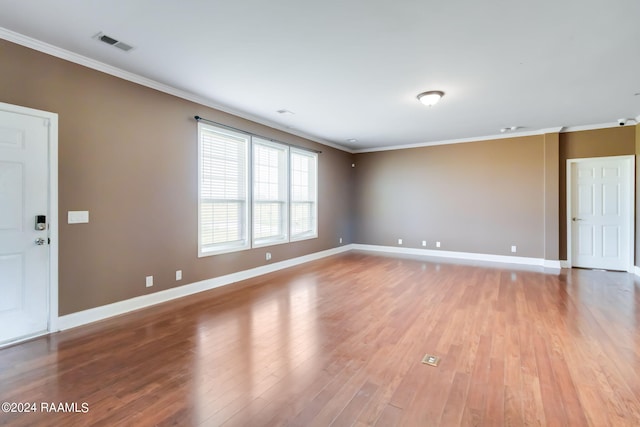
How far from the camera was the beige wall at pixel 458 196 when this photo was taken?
6.41 m

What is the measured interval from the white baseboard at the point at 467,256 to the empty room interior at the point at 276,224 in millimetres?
180

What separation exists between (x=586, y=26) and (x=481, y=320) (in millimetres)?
2960

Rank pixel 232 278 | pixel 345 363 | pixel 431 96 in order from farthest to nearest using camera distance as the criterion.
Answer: pixel 232 278 < pixel 431 96 < pixel 345 363

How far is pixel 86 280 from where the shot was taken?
3.22 metres

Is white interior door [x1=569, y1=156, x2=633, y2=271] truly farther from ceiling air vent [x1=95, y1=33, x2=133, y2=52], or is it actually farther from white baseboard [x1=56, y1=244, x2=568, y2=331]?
ceiling air vent [x1=95, y1=33, x2=133, y2=52]

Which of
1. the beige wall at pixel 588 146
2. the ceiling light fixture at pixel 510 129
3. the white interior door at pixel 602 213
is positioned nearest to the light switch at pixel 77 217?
the ceiling light fixture at pixel 510 129

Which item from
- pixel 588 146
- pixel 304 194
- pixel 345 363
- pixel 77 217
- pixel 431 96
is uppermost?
pixel 431 96

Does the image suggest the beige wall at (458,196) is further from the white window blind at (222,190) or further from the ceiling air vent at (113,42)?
the ceiling air vent at (113,42)

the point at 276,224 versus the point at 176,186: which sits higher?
the point at 176,186

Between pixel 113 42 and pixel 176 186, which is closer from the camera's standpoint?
pixel 113 42

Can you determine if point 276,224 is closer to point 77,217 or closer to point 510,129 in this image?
point 77,217

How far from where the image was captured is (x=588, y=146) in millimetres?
5852

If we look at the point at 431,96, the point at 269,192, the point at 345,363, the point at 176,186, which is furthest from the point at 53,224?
the point at 431,96

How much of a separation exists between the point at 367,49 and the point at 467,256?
5722mm
